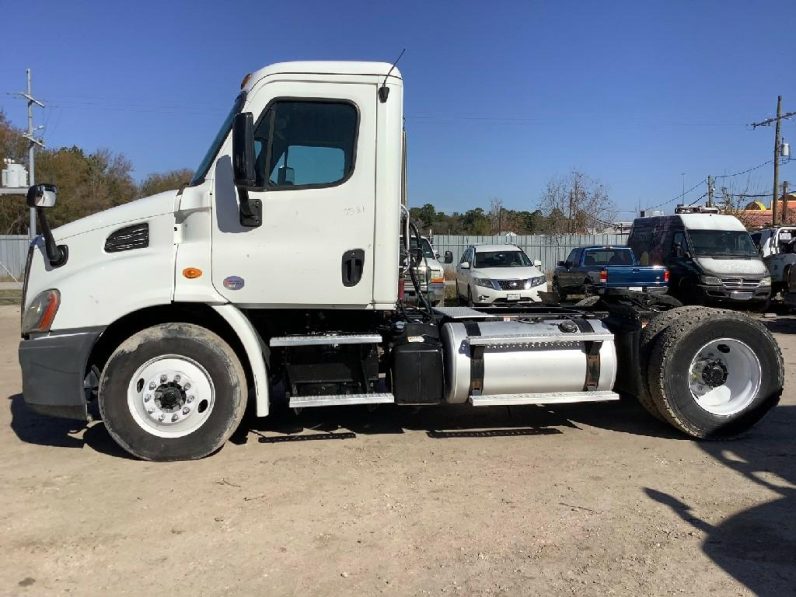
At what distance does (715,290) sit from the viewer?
52.6 feet

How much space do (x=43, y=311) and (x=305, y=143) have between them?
8.06ft

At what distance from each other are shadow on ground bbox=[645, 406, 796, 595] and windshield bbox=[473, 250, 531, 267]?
471 inches

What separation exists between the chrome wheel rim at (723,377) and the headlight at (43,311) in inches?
215

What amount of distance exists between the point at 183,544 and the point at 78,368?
1933 mm

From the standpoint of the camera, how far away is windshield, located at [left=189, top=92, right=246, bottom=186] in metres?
5.36

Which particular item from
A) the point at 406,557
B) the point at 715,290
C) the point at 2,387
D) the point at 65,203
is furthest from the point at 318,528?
the point at 65,203

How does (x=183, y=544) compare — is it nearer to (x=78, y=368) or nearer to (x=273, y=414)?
(x=78, y=368)

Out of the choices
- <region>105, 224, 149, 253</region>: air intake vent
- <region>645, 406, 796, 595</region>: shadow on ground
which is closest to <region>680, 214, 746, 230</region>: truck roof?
<region>645, 406, 796, 595</region>: shadow on ground

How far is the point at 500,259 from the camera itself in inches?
710

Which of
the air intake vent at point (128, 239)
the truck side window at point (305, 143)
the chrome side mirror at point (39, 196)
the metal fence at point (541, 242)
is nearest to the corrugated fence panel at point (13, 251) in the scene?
the metal fence at point (541, 242)

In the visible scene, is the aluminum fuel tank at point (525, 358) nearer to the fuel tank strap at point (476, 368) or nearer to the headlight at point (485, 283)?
the fuel tank strap at point (476, 368)

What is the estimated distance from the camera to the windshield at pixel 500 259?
17847 mm

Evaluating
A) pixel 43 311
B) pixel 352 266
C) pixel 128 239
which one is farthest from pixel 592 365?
pixel 43 311

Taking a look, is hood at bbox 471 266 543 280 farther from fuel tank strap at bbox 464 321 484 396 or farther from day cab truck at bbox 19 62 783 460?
day cab truck at bbox 19 62 783 460
